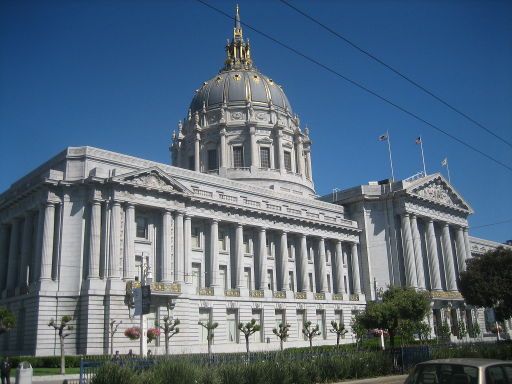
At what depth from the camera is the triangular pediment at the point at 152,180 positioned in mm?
50281

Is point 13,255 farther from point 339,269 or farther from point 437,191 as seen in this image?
point 437,191

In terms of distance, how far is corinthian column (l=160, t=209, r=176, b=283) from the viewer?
51.5 meters

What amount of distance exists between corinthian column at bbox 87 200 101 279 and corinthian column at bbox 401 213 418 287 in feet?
137

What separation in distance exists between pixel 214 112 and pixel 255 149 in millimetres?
10762

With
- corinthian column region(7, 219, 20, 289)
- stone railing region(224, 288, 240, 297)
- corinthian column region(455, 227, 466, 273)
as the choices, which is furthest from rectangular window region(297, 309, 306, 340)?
corinthian column region(7, 219, 20, 289)

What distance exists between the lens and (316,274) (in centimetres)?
6988

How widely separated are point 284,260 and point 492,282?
23284 millimetres

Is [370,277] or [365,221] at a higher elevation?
[365,221]

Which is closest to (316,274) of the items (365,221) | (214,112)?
(365,221)

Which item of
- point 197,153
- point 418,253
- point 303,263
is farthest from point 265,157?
point 418,253

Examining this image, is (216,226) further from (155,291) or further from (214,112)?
(214,112)

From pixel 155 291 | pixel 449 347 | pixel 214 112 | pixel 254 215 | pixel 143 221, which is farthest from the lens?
pixel 214 112

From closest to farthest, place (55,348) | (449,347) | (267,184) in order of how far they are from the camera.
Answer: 1. (449,347)
2. (55,348)
3. (267,184)

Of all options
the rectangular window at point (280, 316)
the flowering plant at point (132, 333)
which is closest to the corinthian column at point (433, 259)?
the rectangular window at point (280, 316)
